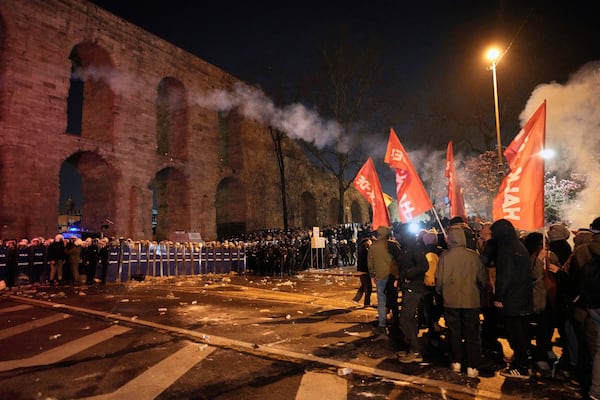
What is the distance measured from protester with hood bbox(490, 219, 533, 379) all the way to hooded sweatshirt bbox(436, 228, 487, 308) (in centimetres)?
22

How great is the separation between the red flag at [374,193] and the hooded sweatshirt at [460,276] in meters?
3.09

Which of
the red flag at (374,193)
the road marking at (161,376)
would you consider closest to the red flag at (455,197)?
the red flag at (374,193)

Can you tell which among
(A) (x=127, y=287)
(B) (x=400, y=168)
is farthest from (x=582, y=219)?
(A) (x=127, y=287)

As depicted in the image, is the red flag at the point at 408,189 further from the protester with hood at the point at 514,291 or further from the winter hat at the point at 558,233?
the protester with hood at the point at 514,291

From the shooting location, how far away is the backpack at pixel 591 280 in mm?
3936

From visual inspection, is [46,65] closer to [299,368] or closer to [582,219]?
[299,368]

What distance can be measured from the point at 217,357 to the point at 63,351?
7.17 feet

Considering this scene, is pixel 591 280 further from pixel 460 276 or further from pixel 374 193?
pixel 374 193

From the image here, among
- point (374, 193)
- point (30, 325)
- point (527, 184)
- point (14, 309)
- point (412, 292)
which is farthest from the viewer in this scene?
point (374, 193)

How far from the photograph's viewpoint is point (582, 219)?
1680 centimetres

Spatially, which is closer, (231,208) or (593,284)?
(593,284)

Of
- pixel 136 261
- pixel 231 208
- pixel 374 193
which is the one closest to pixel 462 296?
pixel 374 193

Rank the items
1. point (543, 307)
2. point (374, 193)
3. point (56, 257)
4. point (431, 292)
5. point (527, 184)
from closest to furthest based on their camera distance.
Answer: point (543, 307), point (527, 184), point (431, 292), point (374, 193), point (56, 257)

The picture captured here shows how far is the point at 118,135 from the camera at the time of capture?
1966cm
